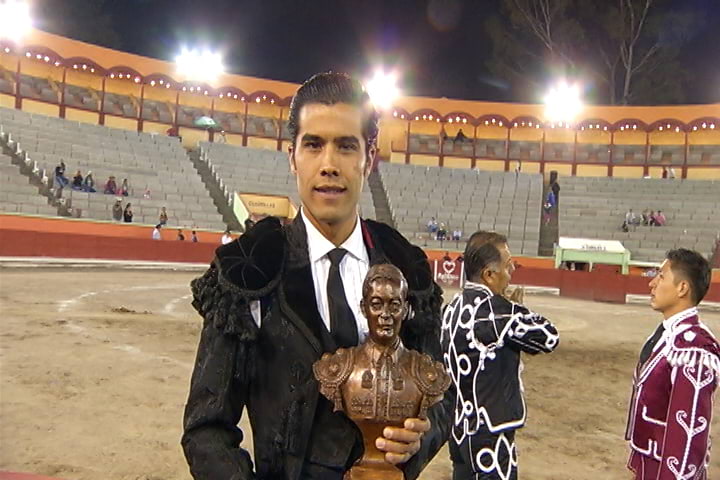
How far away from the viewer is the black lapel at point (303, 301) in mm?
1167

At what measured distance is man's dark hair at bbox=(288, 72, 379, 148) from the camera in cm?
123

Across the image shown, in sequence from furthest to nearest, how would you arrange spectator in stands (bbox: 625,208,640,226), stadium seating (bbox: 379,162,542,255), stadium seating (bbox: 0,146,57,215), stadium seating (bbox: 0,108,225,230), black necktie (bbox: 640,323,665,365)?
stadium seating (bbox: 379,162,542,255) → spectator in stands (bbox: 625,208,640,226) → stadium seating (bbox: 0,108,225,230) → stadium seating (bbox: 0,146,57,215) → black necktie (bbox: 640,323,665,365)

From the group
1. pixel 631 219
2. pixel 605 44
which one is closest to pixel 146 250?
pixel 631 219

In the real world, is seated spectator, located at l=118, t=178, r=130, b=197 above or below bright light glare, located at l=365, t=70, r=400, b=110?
below

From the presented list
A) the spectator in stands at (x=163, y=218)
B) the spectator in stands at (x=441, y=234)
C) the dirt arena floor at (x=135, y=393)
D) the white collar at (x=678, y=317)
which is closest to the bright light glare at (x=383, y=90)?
the spectator in stands at (x=441, y=234)

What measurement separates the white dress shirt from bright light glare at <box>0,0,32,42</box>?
27675 mm

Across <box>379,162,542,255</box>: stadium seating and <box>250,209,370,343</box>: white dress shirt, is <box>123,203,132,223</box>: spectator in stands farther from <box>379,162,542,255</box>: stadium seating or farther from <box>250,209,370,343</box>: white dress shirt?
<box>250,209,370,343</box>: white dress shirt

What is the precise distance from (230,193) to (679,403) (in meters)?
23.9

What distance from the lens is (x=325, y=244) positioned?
1.26 meters

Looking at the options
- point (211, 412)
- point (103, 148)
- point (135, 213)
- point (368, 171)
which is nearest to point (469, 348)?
point (368, 171)

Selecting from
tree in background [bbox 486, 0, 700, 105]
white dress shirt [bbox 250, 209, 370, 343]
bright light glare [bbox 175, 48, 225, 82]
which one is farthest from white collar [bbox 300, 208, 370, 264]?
tree in background [bbox 486, 0, 700, 105]

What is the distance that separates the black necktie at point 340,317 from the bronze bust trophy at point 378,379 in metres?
0.09

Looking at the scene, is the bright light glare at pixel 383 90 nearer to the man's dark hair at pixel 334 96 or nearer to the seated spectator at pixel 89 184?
the seated spectator at pixel 89 184

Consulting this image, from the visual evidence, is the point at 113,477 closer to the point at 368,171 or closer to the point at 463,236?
the point at 368,171
